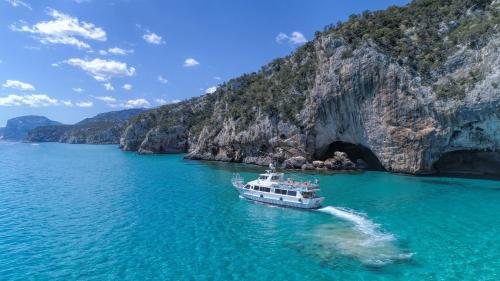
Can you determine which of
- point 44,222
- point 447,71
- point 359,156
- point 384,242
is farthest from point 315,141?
point 44,222

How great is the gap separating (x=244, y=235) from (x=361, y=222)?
11.2 m

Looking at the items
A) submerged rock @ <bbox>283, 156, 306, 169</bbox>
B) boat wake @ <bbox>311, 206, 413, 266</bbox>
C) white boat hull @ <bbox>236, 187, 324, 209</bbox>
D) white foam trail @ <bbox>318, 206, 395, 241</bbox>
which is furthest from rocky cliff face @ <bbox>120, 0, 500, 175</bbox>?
boat wake @ <bbox>311, 206, 413, 266</bbox>

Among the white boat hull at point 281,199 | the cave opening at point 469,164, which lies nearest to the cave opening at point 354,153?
the cave opening at point 469,164

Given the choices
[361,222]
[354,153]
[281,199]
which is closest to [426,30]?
[354,153]

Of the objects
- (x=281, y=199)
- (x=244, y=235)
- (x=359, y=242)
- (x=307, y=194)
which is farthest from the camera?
(x=281, y=199)

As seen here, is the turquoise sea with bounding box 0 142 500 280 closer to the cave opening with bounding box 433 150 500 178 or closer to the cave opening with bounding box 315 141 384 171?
the cave opening with bounding box 433 150 500 178

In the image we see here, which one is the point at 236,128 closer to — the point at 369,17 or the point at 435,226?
the point at 369,17

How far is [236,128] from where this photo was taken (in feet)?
298

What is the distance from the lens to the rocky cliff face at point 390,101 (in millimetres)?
56344

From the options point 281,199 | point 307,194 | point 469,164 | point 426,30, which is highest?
point 426,30

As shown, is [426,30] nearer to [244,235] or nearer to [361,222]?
[361,222]

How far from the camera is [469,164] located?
6544 cm

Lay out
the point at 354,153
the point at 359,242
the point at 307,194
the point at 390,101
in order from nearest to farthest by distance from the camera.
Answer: the point at 359,242 < the point at 307,194 < the point at 390,101 < the point at 354,153

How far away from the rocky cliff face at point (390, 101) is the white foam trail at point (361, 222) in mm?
30546
